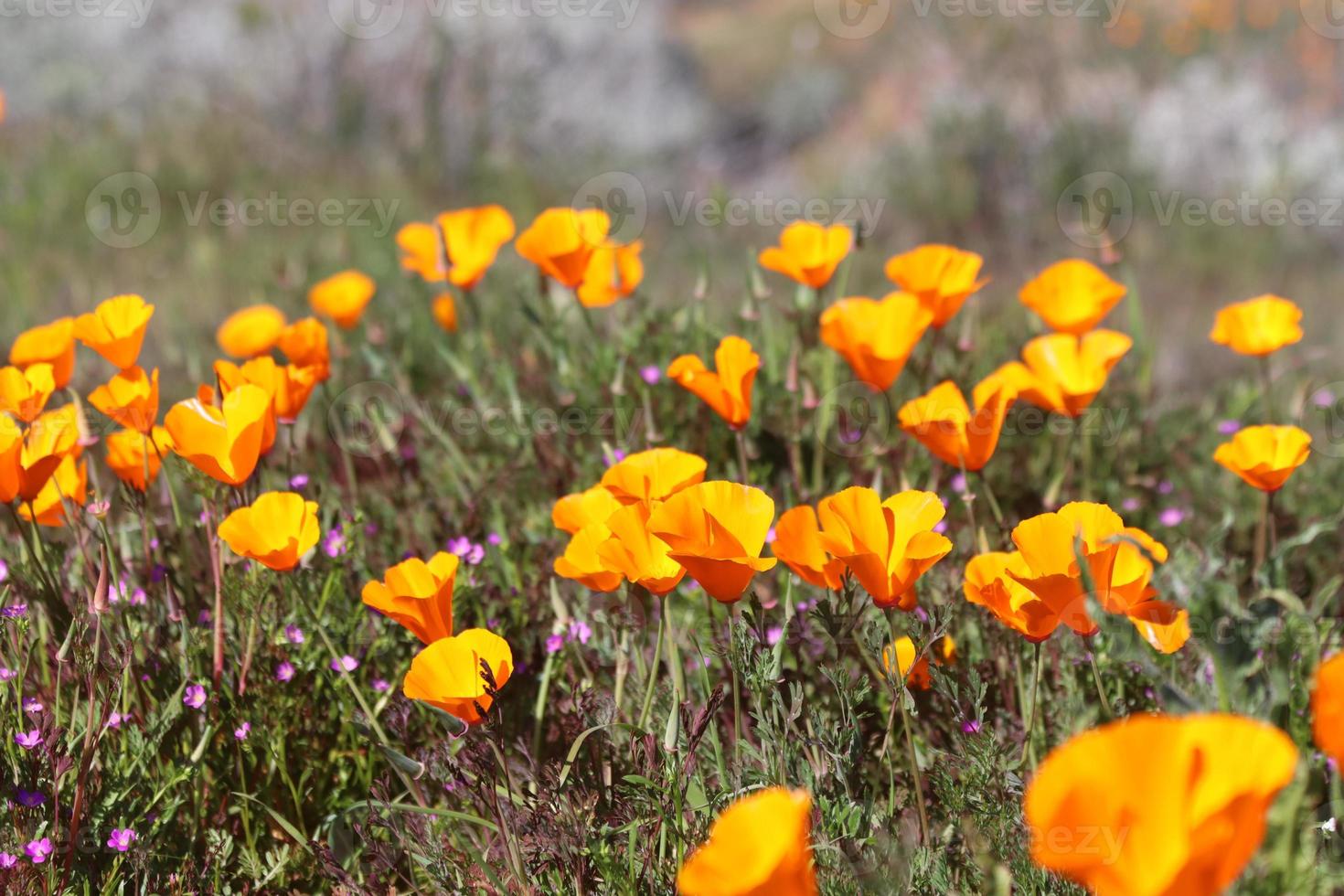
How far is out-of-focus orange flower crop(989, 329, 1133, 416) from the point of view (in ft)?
5.52

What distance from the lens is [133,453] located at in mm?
1665

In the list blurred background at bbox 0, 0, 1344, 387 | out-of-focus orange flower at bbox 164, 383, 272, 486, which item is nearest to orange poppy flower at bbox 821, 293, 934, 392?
out-of-focus orange flower at bbox 164, 383, 272, 486

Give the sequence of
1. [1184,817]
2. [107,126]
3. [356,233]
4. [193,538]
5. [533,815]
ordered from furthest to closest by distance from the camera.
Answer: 1. [107,126]
2. [356,233]
3. [193,538]
4. [533,815]
5. [1184,817]

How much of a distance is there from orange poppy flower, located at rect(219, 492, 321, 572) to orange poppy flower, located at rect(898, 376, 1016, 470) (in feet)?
2.58

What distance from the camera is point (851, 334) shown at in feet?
5.65

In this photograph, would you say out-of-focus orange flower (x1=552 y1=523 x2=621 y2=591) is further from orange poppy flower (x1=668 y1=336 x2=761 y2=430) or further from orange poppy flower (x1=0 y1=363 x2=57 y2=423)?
orange poppy flower (x1=0 y1=363 x2=57 y2=423)

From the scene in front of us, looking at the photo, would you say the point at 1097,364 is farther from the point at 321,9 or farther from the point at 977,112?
the point at 321,9

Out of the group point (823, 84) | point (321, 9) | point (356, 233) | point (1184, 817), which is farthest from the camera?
point (823, 84)

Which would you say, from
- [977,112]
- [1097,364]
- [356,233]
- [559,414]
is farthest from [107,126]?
[1097,364]

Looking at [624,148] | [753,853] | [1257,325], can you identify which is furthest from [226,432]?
[624,148]

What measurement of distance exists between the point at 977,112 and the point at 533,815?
6999 mm

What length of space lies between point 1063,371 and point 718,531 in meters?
0.81

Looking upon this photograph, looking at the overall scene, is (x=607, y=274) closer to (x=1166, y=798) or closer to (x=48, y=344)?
(x=48, y=344)

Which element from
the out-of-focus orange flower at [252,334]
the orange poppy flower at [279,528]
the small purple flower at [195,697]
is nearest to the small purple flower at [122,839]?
the small purple flower at [195,697]
